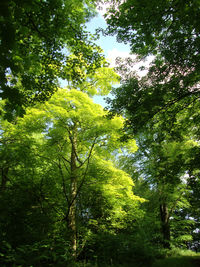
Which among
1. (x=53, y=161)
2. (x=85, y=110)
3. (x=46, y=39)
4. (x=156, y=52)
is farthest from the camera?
(x=53, y=161)

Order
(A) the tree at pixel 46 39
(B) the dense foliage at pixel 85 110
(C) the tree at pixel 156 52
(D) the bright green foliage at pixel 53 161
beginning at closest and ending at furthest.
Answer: (A) the tree at pixel 46 39 < (B) the dense foliage at pixel 85 110 < (C) the tree at pixel 156 52 < (D) the bright green foliage at pixel 53 161

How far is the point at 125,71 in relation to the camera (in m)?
6.57

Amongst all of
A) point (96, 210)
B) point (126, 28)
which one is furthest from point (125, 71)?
point (96, 210)

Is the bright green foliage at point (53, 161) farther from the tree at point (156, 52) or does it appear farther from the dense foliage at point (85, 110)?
the tree at point (156, 52)

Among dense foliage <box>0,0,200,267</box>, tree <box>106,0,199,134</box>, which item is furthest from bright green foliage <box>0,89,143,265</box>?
tree <box>106,0,199,134</box>

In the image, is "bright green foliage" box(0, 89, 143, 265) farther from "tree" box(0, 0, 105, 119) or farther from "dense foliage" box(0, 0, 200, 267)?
"tree" box(0, 0, 105, 119)

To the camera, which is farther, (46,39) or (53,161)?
(53,161)

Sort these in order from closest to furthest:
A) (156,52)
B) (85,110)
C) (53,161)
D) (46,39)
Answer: (46,39), (156,52), (85,110), (53,161)

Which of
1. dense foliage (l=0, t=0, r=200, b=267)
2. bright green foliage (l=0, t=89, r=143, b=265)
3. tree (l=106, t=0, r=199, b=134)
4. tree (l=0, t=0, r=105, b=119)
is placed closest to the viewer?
tree (l=0, t=0, r=105, b=119)

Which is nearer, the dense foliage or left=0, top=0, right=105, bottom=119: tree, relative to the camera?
left=0, top=0, right=105, bottom=119: tree

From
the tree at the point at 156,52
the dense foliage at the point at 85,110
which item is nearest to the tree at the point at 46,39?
the dense foliage at the point at 85,110

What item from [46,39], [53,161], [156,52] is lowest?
[53,161]

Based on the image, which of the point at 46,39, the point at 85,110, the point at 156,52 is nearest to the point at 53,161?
the point at 85,110

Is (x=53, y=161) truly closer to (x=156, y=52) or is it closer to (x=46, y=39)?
(x=46, y=39)
